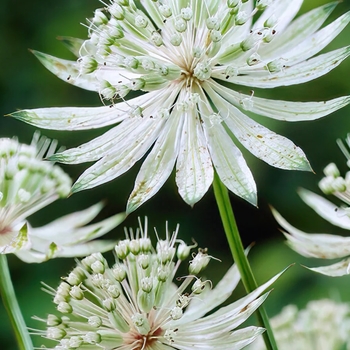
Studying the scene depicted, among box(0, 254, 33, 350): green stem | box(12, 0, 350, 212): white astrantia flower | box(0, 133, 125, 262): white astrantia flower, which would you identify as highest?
box(12, 0, 350, 212): white astrantia flower

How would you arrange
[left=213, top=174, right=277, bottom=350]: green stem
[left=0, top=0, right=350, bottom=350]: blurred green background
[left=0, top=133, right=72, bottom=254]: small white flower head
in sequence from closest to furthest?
1. [left=213, top=174, right=277, bottom=350]: green stem
2. [left=0, top=133, right=72, bottom=254]: small white flower head
3. [left=0, top=0, right=350, bottom=350]: blurred green background

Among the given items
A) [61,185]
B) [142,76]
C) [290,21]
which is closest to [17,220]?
[61,185]

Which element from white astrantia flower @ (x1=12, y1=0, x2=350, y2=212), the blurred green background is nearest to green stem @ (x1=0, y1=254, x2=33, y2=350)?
white astrantia flower @ (x1=12, y1=0, x2=350, y2=212)

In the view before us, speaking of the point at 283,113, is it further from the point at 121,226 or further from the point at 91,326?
the point at 121,226

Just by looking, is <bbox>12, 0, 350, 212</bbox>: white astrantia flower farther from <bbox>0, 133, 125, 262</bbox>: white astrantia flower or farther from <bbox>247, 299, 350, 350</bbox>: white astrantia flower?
<bbox>247, 299, 350, 350</bbox>: white astrantia flower

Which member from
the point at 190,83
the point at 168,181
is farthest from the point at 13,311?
the point at 168,181

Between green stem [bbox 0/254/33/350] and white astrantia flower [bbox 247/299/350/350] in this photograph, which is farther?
white astrantia flower [bbox 247/299/350/350]
